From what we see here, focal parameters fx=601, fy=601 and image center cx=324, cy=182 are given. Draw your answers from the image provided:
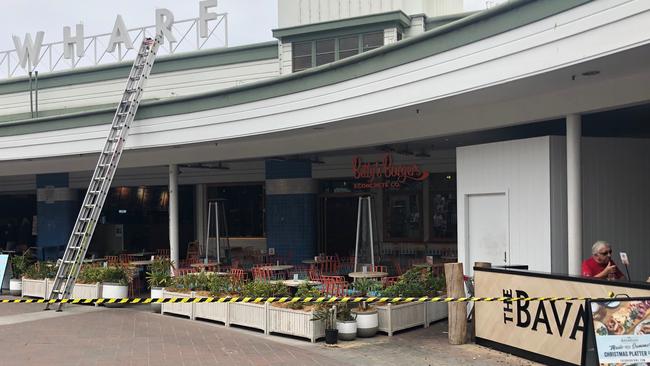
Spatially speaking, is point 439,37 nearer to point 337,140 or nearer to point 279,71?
point 337,140

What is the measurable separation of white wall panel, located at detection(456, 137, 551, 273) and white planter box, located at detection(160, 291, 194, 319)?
588cm

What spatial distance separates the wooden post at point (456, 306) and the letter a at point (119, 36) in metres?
15.4

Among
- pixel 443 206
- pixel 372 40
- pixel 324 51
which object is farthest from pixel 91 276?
pixel 443 206

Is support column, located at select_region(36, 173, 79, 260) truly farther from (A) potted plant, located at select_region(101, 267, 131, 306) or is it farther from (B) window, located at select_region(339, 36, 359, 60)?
(B) window, located at select_region(339, 36, 359, 60)

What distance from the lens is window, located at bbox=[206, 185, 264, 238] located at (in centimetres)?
2191

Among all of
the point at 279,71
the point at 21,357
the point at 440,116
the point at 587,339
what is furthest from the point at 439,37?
the point at 279,71

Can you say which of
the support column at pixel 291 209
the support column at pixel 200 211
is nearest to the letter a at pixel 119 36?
the support column at pixel 200 211

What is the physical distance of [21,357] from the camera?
934cm

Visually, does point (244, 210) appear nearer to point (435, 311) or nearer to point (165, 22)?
point (165, 22)

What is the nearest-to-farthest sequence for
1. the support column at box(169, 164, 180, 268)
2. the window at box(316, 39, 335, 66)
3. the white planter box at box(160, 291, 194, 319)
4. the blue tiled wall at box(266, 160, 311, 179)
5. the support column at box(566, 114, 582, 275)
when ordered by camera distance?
the support column at box(566, 114, 582, 275) → the white planter box at box(160, 291, 194, 319) → the support column at box(169, 164, 180, 268) → the window at box(316, 39, 335, 66) → the blue tiled wall at box(266, 160, 311, 179)

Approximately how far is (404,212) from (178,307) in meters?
8.52

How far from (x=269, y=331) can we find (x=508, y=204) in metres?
4.97

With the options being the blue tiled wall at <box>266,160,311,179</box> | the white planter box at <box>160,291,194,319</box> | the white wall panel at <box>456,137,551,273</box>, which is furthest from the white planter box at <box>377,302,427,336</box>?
the blue tiled wall at <box>266,160,311,179</box>

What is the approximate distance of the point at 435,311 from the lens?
39.0 ft
